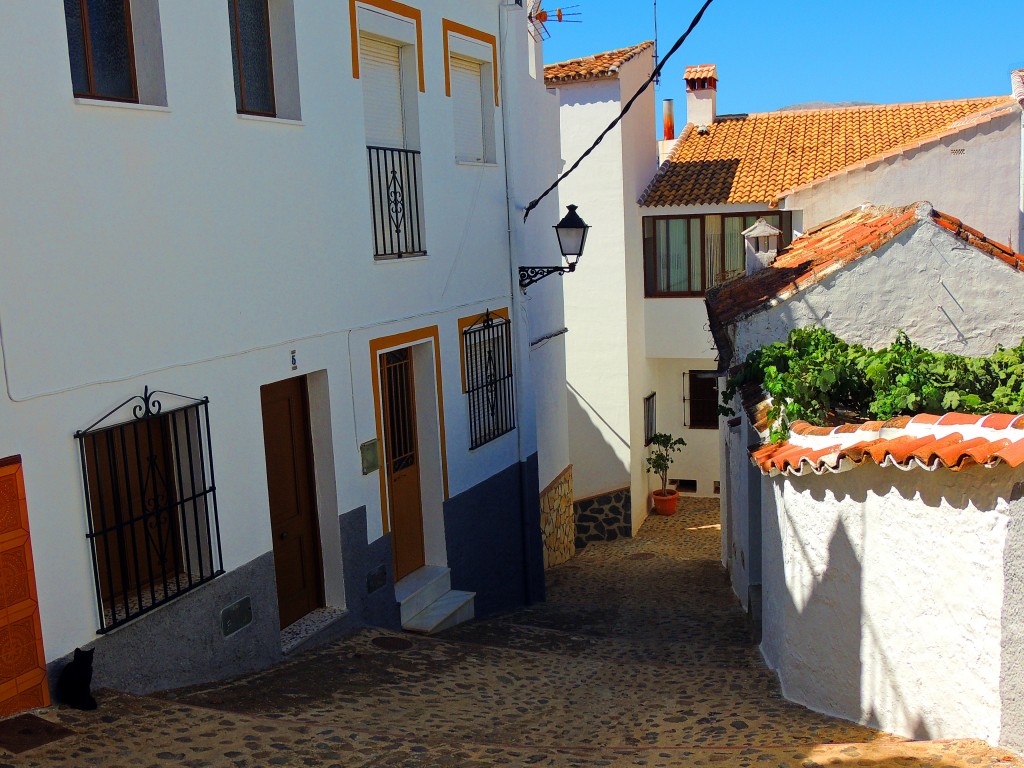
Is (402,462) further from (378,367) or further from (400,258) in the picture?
(400,258)

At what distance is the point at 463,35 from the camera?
10.1m

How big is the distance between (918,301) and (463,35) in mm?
5346

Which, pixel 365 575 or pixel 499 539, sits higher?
pixel 365 575

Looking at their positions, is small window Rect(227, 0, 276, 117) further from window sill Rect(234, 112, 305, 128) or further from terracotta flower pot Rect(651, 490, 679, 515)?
terracotta flower pot Rect(651, 490, 679, 515)

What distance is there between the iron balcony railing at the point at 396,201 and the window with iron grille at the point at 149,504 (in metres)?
2.84

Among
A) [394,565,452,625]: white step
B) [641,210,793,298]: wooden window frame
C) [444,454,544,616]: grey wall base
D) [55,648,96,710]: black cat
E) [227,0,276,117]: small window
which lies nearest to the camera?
[55,648,96,710]: black cat

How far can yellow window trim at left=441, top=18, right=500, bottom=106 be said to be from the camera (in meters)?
9.71

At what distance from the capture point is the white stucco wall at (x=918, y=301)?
32.3 ft

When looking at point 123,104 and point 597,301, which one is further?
point 597,301

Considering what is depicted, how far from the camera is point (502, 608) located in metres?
11.2

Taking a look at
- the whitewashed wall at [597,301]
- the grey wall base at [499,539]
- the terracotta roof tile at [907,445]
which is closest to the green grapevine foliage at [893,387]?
the terracotta roof tile at [907,445]

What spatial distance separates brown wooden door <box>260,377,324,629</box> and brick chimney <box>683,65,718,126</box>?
16.5 meters

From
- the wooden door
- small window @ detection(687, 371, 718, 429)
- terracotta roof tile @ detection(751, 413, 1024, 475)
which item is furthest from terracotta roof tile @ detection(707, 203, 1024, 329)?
the wooden door

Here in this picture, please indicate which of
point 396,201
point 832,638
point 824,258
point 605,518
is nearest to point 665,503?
point 605,518
